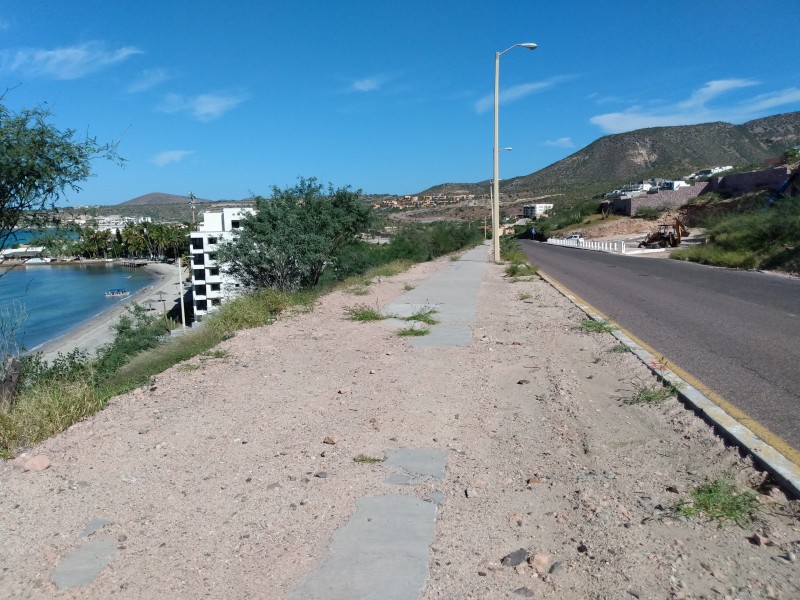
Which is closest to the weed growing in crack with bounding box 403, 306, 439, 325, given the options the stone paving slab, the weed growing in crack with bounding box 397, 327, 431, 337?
the weed growing in crack with bounding box 397, 327, 431, 337

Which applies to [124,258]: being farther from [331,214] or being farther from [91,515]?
[91,515]

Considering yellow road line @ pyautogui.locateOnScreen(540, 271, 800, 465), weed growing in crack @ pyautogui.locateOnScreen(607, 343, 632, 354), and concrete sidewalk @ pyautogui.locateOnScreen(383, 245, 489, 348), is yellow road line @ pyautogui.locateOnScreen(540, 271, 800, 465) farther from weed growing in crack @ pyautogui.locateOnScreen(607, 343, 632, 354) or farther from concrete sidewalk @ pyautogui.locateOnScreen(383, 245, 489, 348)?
concrete sidewalk @ pyautogui.locateOnScreen(383, 245, 489, 348)

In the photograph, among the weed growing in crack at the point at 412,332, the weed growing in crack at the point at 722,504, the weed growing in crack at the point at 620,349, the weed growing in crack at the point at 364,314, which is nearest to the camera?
the weed growing in crack at the point at 722,504

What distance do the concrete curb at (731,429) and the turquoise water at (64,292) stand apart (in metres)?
32.4

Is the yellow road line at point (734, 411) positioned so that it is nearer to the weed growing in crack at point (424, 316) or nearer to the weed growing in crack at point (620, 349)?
the weed growing in crack at point (620, 349)

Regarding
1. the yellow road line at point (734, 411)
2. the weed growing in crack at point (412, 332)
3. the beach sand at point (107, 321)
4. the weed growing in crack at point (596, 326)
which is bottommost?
the beach sand at point (107, 321)

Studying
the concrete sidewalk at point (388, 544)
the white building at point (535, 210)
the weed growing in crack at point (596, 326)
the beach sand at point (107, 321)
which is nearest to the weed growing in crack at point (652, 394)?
the concrete sidewalk at point (388, 544)

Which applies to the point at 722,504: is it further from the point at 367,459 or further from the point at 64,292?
the point at 64,292

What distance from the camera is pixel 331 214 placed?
68.5ft

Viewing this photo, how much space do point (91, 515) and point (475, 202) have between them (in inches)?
5241

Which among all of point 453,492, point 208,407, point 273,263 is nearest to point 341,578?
point 453,492

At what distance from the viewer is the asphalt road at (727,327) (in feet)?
21.0

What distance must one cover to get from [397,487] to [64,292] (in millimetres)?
104483

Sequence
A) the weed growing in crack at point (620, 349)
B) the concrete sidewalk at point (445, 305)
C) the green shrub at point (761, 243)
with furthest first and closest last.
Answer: the green shrub at point (761, 243), the concrete sidewalk at point (445, 305), the weed growing in crack at point (620, 349)
